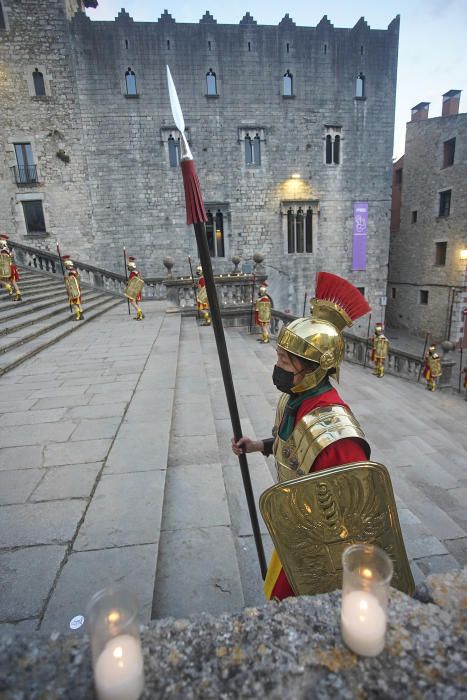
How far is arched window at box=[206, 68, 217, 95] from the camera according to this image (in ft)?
51.4

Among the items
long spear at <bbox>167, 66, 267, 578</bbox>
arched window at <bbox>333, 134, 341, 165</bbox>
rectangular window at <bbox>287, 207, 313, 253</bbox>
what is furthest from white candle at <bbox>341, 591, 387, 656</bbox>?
arched window at <bbox>333, 134, 341, 165</bbox>

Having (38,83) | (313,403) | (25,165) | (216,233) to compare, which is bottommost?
(313,403)

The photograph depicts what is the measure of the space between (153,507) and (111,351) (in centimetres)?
512

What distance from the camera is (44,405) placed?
4.33 m

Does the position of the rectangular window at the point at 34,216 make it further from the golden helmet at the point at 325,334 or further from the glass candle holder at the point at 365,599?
the glass candle holder at the point at 365,599

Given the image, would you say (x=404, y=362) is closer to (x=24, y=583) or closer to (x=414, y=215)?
(x=24, y=583)

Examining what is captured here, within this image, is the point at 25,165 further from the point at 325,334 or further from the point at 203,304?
the point at 325,334

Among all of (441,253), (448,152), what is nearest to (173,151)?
(448,152)

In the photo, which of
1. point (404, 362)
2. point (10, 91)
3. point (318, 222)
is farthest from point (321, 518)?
point (10, 91)

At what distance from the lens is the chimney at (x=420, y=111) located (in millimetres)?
20795

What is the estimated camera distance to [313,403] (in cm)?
190

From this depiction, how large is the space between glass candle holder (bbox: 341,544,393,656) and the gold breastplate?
1.85 ft

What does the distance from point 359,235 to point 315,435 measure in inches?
749

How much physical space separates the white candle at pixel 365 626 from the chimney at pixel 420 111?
90.2 feet
